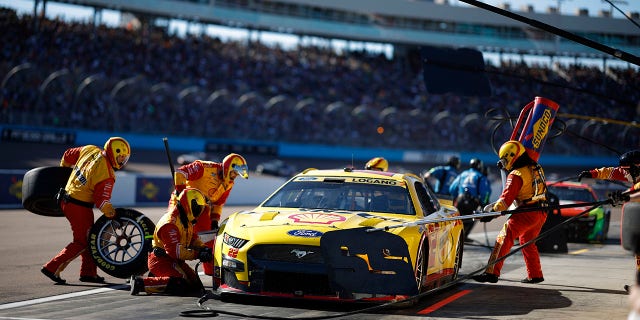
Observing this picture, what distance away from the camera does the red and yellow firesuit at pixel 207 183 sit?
9.67m

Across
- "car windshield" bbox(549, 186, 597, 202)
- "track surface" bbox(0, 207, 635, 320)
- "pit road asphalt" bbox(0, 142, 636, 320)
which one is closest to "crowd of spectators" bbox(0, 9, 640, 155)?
"car windshield" bbox(549, 186, 597, 202)

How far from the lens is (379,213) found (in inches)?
346

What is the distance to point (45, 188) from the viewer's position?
33.5 ft

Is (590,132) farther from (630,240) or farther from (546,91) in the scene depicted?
(630,240)

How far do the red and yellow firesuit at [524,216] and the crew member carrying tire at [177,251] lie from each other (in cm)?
346

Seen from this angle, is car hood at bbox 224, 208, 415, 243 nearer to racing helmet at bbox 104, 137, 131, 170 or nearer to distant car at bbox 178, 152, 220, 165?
racing helmet at bbox 104, 137, 131, 170

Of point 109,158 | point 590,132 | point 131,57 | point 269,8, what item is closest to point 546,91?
point 590,132

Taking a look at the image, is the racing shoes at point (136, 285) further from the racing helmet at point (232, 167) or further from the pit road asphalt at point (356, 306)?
the racing helmet at point (232, 167)

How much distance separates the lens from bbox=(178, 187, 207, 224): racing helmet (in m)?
8.84

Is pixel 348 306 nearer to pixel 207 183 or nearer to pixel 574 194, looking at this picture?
pixel 207 183

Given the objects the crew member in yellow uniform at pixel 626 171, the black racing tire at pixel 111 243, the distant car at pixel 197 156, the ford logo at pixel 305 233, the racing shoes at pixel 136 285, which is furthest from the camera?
the distant car at pixel 197 156

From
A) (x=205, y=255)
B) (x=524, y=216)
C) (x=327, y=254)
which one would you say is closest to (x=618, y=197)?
(x=524, y=216)

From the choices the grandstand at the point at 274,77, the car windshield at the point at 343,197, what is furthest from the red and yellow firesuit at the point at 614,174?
the grandstand at the point at 274,77

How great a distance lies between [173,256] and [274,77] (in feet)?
130
